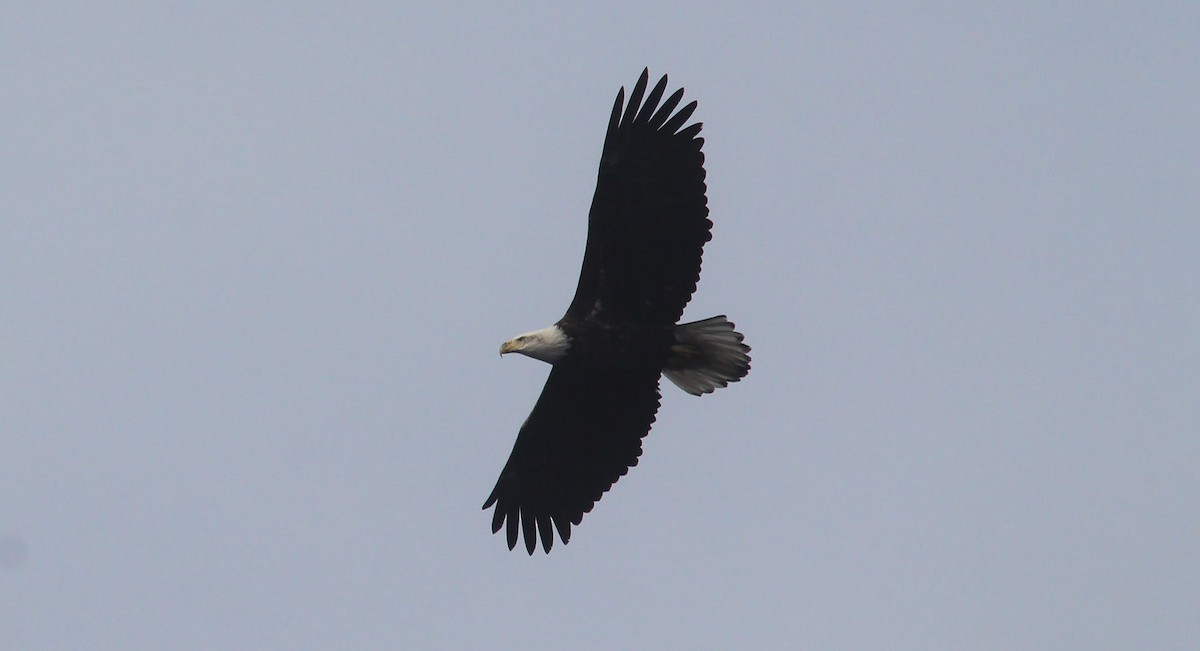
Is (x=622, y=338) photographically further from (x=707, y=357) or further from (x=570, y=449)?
(x=570, y=449)

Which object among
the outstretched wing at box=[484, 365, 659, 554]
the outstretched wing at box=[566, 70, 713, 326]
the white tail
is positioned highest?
the outstretched wing at box=[566, 70, 713, 326]

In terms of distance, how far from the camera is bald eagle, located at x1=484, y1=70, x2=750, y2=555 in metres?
14.3

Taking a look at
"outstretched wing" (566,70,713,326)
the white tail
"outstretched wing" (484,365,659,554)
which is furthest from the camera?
"outstretched wing" (484,365,659,554)

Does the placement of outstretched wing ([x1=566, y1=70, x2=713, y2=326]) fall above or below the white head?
above

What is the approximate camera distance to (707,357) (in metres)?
15.0

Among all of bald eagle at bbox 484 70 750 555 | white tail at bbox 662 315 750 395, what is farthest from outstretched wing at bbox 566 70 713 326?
white tail at bbox 662 315 750 395

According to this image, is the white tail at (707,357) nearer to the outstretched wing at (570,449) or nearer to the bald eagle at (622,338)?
the bald eagle at (622,338)

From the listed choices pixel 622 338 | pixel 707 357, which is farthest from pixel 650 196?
pixel 707 357

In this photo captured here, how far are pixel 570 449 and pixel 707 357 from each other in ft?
5.76

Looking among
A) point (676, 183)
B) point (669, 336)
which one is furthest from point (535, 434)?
point (676, 183)

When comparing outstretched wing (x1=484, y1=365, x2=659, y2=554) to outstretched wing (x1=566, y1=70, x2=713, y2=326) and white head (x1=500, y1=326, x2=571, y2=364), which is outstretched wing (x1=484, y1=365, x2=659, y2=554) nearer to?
white head (x1=500, y1=326, x2=571, y2=364)

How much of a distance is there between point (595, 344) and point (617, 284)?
57 cm

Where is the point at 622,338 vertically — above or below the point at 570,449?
above

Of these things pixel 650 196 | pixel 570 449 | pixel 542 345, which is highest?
pixel 650 196
